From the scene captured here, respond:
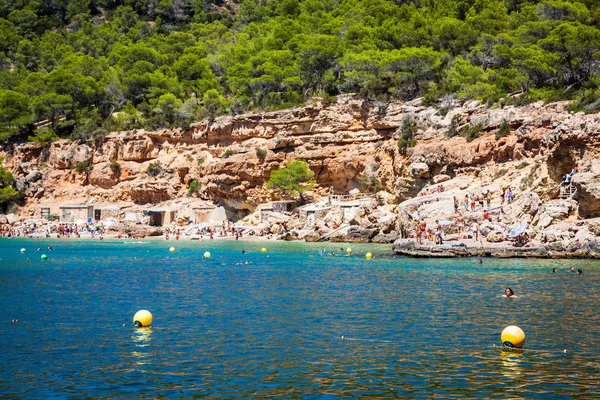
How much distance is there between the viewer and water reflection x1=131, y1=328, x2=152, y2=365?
45.1 ft

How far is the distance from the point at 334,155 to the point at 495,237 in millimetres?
25496

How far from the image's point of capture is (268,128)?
6384 cm

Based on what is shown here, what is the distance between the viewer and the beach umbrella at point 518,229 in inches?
1424

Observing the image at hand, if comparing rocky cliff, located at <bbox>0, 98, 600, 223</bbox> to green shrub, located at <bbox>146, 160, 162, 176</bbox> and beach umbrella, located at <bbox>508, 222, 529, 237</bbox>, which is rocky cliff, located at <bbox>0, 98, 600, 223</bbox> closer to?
green shrub, located at <bbox>146, 160, 162, 176</bbox>

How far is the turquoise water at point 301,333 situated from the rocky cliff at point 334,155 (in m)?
13.5

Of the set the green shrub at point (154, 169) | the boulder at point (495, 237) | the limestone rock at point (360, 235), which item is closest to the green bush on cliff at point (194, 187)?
the green shrub at point (154, 169)

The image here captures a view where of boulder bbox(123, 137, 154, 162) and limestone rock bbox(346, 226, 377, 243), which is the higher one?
boulder bbox(123, 137, 154, 162)

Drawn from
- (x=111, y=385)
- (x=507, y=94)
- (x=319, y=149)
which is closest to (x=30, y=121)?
(x=319, y=149)

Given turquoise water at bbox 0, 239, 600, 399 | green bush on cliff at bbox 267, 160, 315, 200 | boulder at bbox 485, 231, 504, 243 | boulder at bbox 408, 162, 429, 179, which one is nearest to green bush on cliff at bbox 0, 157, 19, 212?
green bush on cliff at bbox 267, 160, 315, 200

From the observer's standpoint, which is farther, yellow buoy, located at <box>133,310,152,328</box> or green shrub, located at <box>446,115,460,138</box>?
green shrub, located at <box>446,115,460,138</box>

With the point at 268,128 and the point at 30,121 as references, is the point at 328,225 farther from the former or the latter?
the point at 30,121

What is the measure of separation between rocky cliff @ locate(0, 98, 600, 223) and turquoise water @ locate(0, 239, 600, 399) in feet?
44.4

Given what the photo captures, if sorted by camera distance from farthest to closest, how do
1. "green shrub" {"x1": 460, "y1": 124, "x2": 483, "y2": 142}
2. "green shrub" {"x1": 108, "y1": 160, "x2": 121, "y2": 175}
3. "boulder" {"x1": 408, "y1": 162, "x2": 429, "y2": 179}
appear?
1. "green shrub" {"x1": 108, "y1": 160, "x2": 121, "y2": 175}
2. "boulder" {"x1": 408, "y1": 162, "x2": 429, "y2": 179}
3. "green shrub" {"x1": 460, "y1": 124, "x2": 483, "y2": 142}

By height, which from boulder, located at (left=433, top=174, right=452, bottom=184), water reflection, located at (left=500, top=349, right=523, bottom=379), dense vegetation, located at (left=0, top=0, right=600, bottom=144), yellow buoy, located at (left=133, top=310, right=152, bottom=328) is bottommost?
water reflection, located at (left=500, top=349, right=523, bottom=379)
